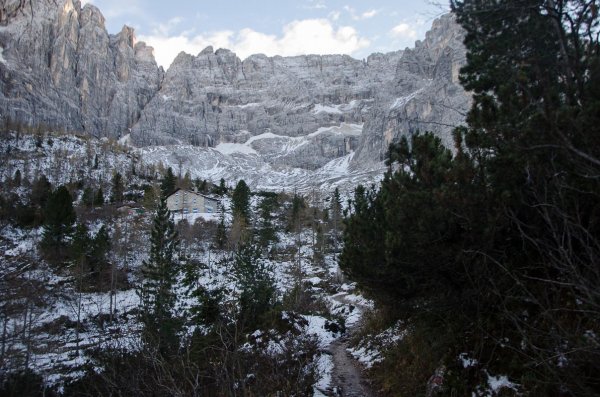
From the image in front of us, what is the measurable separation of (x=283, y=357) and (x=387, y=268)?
6411 mm

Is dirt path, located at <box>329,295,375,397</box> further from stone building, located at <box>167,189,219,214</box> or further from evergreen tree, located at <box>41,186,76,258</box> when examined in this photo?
stone building, located at <box>167,189,219,214</box>

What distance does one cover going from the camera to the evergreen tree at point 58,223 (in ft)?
132

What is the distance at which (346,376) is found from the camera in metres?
12.0

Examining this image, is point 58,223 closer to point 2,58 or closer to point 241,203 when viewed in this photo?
point 241,203

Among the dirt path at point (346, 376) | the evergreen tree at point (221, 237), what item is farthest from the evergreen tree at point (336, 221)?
the dirt path at point (346, 376)

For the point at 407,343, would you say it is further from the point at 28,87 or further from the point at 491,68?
the point at 28,87

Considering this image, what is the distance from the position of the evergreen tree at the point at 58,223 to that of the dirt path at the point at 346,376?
35370mm

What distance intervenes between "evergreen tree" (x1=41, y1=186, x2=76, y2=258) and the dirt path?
35.4 m

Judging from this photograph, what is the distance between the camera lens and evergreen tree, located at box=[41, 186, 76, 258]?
132ft

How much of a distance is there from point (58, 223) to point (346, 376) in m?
40.5

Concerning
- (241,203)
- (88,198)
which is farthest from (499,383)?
(88,198)

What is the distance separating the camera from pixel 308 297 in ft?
113

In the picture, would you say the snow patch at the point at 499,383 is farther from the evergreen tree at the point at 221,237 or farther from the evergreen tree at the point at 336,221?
the evergreen tree at the point at 221,237

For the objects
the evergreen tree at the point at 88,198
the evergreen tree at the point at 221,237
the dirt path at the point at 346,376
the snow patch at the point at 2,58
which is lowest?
the evergreen tree at the point at 221,237
